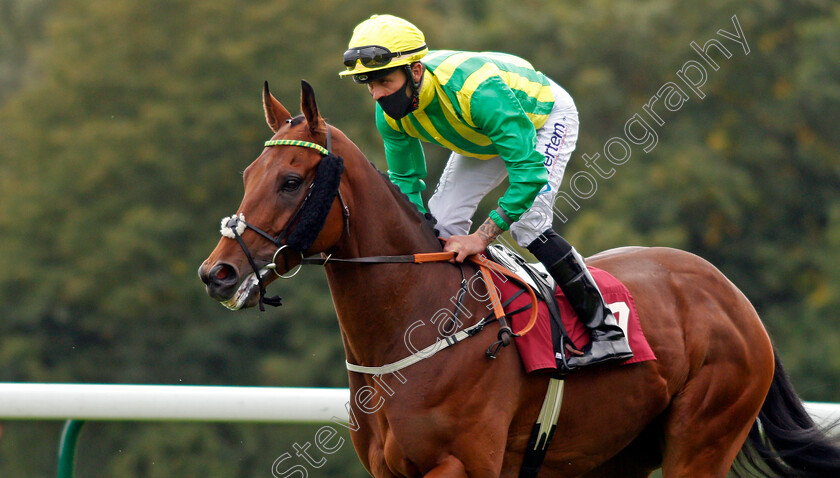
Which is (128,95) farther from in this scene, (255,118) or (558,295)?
(558,295)

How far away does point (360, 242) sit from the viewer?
11.6 feet

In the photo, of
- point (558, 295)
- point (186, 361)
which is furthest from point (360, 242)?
point (186, 361)

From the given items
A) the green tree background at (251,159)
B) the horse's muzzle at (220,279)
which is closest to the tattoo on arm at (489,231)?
the horse's muzzle at (220,279)

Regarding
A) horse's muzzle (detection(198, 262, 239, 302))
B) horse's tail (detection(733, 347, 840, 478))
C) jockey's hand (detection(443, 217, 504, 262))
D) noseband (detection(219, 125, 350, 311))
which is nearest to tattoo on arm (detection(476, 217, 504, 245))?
jockey's hand (detection(443, 217, 504, 262))

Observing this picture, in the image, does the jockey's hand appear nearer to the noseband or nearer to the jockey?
the jockey

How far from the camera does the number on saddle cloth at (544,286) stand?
377 cm

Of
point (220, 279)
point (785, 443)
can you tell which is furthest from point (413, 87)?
point (785, 443)

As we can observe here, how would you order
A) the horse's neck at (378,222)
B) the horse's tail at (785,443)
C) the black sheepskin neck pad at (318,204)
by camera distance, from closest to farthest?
the black sheepskin neck pad at (318,204) → the horse's neck at (378,222) → the horse's tail at (785,443)

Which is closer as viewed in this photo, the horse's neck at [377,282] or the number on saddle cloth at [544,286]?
the horse's neck at [377,282]

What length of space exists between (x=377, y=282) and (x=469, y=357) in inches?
16.9

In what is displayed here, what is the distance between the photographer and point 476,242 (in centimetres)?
373

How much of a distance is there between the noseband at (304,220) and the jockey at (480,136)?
0.41 m

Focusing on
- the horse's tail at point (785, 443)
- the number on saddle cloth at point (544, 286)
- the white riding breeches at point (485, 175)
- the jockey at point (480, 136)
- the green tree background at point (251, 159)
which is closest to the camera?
the jockey at point (480, 136)
